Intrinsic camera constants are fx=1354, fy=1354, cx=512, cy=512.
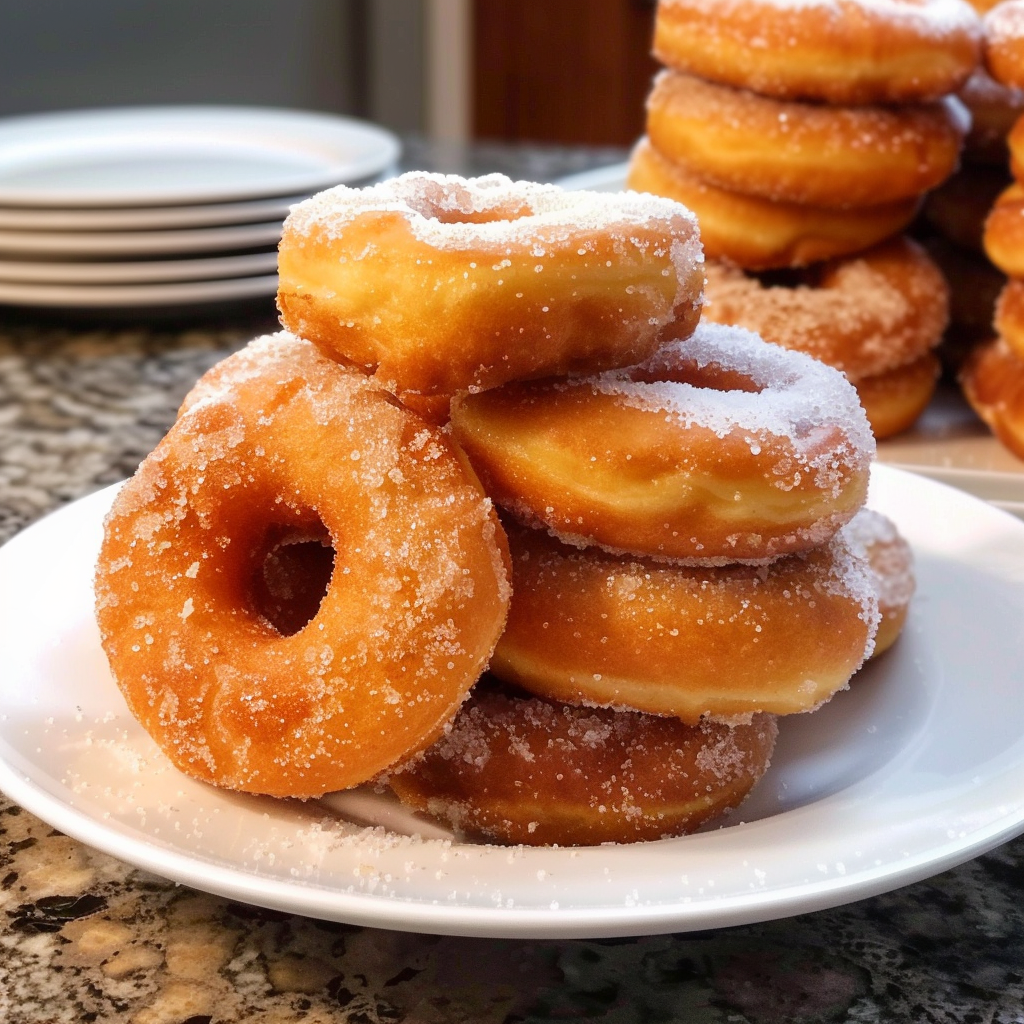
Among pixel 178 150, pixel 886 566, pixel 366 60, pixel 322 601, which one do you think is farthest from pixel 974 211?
pixel 366 60

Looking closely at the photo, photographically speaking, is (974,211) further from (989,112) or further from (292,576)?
(292,576)

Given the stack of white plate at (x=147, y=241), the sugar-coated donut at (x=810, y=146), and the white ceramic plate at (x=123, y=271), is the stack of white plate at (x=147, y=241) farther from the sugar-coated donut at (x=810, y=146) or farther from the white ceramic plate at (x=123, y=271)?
the sugar-coated donut at (x=810, y=146)

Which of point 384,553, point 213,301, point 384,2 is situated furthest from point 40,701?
point 384,2

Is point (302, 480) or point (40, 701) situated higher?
point (302, 480)

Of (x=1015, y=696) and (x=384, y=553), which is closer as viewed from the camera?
(x=384, y=553)

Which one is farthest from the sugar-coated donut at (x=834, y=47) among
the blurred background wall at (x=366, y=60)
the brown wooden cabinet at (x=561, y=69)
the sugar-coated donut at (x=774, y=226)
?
the brown wooden cabinet at (x=561, y=69)

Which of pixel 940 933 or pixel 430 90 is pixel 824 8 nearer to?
pixel 940 933
